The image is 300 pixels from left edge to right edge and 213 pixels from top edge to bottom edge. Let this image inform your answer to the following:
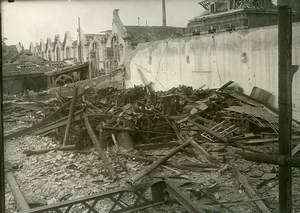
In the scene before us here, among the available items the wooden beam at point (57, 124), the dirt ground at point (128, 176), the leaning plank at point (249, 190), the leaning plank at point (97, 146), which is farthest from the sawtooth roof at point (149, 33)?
the leaning plank at point (249, 190)

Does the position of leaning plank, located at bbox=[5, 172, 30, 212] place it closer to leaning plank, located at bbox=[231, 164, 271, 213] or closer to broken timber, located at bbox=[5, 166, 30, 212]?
broken timber, located at bbox=[5, 166, 30, 212]

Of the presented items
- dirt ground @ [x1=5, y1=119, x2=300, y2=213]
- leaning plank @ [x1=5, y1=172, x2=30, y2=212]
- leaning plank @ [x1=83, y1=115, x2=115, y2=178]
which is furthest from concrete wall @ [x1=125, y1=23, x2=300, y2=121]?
leaning plank @ [x1=5, y1=172, x2=30, y2=212]

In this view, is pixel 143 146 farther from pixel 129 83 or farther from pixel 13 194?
pixel 129 83

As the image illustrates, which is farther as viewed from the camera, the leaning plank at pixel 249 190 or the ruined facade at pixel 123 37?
the ruined facade at pixel 123 37

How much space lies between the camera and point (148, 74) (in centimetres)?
2202

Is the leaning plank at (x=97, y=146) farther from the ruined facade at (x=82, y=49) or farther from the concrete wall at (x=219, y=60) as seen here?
the ruined facade at (x=82, y=49)

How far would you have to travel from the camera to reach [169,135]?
33.4 feet

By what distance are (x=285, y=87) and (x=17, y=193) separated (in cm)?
545

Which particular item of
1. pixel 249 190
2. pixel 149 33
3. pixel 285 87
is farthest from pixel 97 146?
pixel 149 33

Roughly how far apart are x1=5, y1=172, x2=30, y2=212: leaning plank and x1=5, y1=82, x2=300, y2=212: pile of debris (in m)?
1.14

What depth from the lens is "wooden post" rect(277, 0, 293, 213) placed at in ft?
10.3

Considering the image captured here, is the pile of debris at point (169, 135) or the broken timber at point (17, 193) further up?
the pile of debris at point (169, 135)

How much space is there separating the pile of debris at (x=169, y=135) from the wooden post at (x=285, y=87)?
269 centimetres

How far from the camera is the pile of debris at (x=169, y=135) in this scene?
7887 mm
